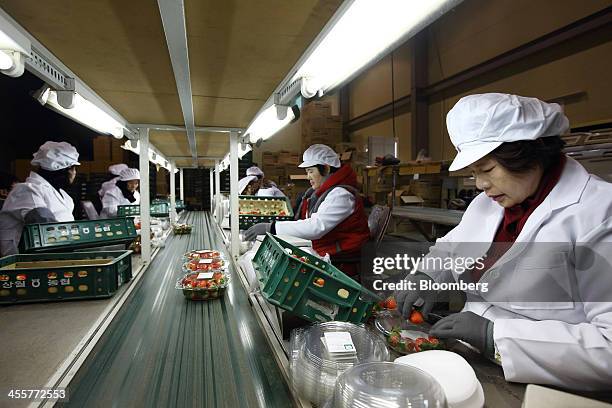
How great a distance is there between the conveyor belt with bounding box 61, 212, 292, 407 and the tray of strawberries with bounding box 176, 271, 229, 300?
1.5 inches

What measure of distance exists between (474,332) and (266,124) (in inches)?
77.3

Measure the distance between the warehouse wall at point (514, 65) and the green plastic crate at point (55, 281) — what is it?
4.89m

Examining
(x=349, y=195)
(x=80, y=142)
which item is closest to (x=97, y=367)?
(x=349, y=195)

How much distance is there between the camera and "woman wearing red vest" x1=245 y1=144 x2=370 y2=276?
108 inches

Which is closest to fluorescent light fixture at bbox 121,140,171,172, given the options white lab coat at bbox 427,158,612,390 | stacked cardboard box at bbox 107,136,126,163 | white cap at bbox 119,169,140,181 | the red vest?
white cap at bbox 119,169,140,181

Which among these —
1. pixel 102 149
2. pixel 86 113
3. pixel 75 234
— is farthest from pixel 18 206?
pixel 102 149

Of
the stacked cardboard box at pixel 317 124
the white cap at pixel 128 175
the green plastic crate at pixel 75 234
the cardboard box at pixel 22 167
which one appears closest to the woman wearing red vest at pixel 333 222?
the green plastic crate at pixel 75 234

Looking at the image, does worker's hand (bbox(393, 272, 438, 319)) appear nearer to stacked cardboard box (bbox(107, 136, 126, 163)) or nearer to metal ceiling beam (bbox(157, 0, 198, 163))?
metal ceiling beam (bbox(157, 0, 198, 163))

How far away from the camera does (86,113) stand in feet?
6.93

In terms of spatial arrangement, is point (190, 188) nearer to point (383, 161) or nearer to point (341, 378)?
point (383, 161)

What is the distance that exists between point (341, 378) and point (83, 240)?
7.30 ft

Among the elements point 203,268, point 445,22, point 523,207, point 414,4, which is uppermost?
point 445,22

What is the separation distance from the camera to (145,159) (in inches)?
102

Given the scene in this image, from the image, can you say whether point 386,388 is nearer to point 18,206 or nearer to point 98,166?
point 18,206
